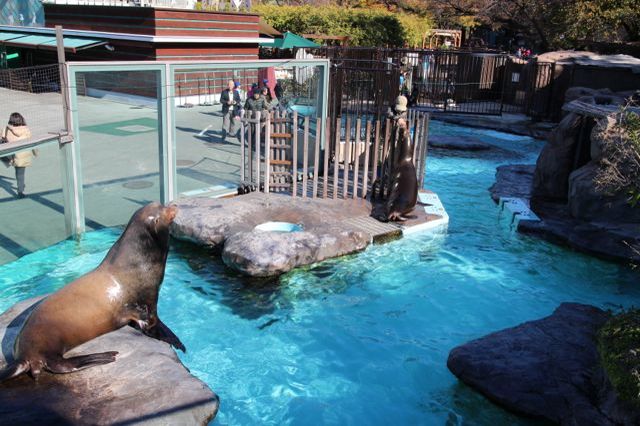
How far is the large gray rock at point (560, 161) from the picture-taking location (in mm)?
10367

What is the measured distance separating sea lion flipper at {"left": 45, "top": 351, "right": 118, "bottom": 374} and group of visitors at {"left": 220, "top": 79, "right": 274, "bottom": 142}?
22.9 feet

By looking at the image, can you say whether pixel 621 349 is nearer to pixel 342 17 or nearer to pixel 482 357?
pixel 482 357

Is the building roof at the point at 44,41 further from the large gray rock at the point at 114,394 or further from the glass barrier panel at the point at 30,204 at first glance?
the large gray rock at the point at 114,394

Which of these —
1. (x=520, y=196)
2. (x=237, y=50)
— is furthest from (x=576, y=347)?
(x=237, y=50)

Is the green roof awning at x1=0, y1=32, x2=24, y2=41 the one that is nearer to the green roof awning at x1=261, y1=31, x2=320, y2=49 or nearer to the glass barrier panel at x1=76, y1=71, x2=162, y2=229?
the glass barrier panel at x1=76, y1=71, x2=162, y2=229

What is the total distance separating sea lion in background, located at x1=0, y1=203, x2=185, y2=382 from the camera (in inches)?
154

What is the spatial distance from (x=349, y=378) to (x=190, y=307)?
1959 mm

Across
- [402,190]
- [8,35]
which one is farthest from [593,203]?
[8,35]

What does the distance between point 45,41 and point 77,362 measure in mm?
16823

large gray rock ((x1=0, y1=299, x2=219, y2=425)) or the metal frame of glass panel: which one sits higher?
the metal frame of glass panel

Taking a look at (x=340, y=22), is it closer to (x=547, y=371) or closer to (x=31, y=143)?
(x=31, y=143)

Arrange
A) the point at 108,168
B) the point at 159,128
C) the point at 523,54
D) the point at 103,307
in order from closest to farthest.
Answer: the point at 103,307
the point at 159,128
the point at 108,168
the point at 523,54

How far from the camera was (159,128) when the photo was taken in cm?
809

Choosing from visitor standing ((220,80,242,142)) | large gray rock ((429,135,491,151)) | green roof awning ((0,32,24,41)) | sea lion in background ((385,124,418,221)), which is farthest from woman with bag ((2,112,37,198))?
green roof awning ((0,32,24,41))
